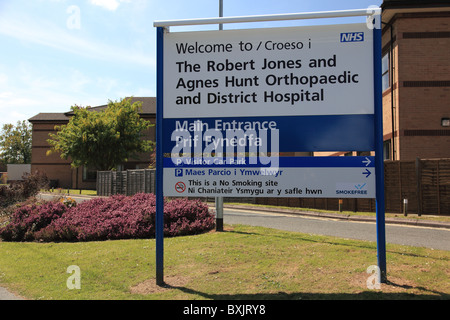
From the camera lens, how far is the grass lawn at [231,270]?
4.34m

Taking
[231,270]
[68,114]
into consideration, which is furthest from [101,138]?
[231,270]

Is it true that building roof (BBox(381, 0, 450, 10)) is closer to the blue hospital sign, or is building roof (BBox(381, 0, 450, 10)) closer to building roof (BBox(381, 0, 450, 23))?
building roof (BBox(381, 0, 450, 23))

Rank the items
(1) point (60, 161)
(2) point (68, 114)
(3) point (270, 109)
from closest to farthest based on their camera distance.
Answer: (3) point (270, 109), (2) point (68, 114), (1) point (60, 161)

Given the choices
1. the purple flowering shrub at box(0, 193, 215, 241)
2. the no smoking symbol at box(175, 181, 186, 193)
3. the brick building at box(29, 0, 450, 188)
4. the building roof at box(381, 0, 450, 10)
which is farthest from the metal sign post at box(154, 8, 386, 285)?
the building roof at box(381, 0, 450, 10)

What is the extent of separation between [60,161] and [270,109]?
46.8m

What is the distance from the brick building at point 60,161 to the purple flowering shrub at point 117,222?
109 ft

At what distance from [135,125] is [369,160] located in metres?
36.1

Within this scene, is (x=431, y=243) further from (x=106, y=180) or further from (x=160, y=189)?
(x=106, y=180)

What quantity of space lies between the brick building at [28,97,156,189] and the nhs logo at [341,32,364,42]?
39510mm

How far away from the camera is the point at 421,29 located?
16156 mm

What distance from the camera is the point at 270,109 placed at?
16.4 ft

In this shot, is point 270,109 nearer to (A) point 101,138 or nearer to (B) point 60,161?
(A) point 101,138

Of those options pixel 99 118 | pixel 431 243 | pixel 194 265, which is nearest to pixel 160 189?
pixel 194 265

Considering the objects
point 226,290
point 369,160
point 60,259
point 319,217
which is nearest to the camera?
point 226,290
